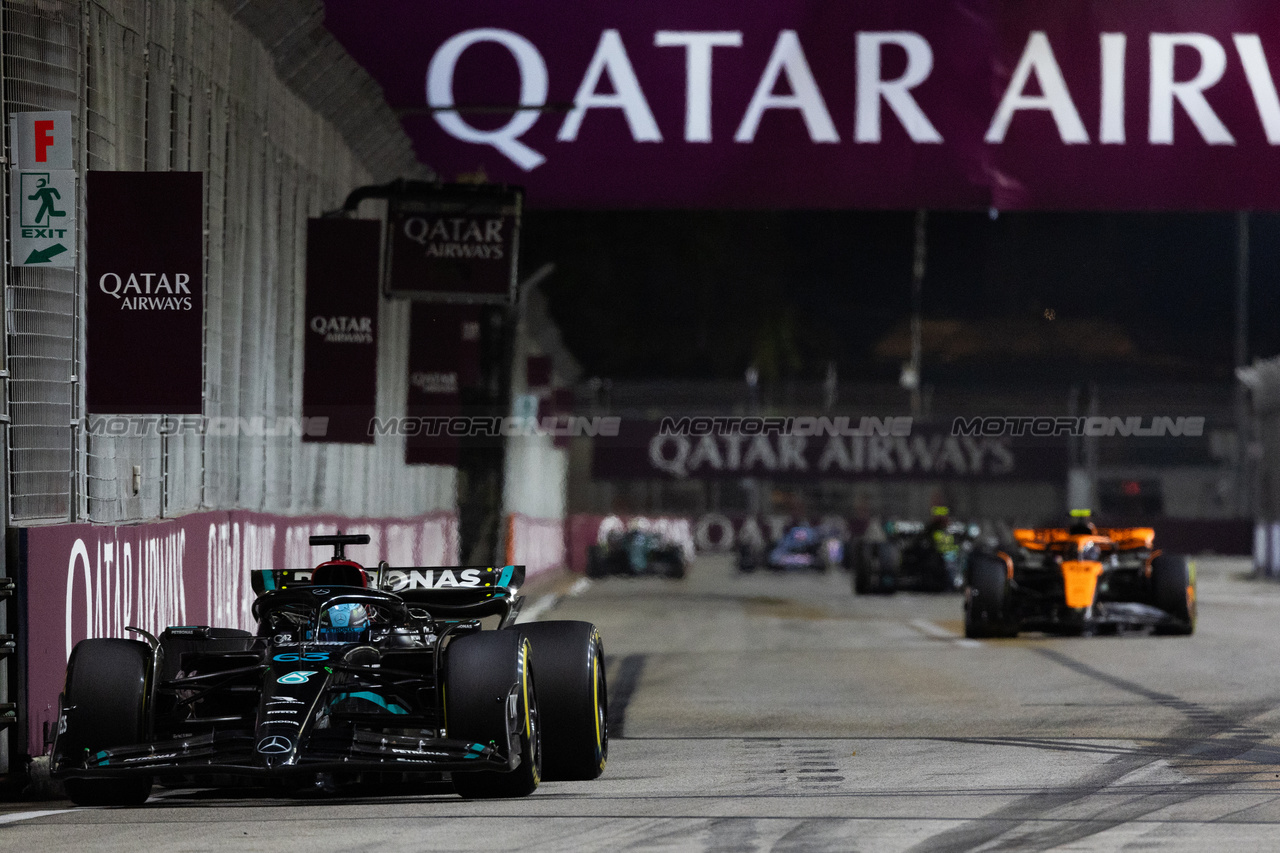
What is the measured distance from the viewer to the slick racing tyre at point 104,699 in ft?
28.7

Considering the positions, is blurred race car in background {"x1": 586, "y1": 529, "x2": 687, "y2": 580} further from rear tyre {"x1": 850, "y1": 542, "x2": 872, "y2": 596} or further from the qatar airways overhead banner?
the qatar airways overhead banner

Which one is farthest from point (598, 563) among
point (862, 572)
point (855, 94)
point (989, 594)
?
point (855, 94)

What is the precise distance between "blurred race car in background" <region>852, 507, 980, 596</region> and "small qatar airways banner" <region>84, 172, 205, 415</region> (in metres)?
25.5

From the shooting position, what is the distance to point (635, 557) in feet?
162

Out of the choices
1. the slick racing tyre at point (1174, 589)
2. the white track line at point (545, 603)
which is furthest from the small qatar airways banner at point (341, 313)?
the slick racing tyre at point (1174, 589)

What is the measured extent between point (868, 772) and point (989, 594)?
11.2m

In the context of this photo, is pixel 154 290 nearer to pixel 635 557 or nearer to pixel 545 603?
pixel 545 603

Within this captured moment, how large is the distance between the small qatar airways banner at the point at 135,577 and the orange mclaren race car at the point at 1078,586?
6750mm

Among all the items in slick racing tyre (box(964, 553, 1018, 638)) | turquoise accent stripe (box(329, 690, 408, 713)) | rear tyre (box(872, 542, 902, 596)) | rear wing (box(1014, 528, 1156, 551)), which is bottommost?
rear tyre (box(872, 542, 902, 596))

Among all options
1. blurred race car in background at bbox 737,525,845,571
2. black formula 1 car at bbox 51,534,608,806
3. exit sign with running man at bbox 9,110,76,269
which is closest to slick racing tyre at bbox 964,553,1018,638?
black formula 1 car at bbox 51,534,608,806

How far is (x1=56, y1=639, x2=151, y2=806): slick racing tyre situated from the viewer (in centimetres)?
876

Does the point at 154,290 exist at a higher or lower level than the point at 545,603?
higher

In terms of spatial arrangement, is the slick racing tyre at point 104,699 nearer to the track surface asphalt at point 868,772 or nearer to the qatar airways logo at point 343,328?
the track surface asphalt at point 868,772

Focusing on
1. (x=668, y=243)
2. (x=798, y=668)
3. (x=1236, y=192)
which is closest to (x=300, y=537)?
(x=798, y=668)
